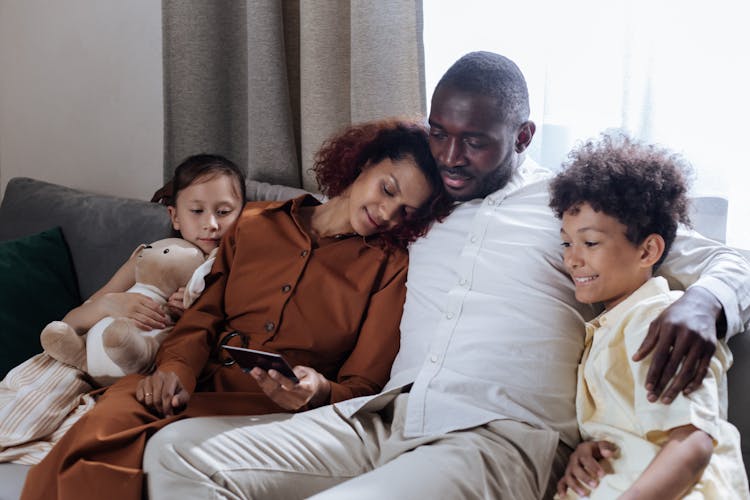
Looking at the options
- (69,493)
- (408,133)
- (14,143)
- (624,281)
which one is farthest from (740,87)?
(14,143)

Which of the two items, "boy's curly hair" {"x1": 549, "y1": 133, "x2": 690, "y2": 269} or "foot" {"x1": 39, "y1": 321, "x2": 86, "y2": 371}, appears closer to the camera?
"boy's curly hair" {"x1": 549, "y1": 133, "x2": 690, "y2": 269}

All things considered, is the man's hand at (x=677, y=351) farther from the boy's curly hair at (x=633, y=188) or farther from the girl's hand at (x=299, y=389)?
the girl's hand at (x=299, y=389)

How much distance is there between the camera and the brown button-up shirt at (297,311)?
183 cm

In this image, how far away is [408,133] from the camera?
193cm

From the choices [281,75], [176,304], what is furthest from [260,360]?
[281,75]

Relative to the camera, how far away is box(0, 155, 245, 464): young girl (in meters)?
1.79

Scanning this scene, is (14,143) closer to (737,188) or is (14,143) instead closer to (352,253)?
(352,253)

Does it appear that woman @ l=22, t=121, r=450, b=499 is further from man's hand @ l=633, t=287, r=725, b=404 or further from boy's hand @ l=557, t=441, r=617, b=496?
man's hand @ l=633, t=287, r=725, b=404

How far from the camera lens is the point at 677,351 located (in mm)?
1363

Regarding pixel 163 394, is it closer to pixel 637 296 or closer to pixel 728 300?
pixel 637 296

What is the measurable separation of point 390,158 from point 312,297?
0.35 metres

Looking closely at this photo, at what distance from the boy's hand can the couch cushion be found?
1.24 metres

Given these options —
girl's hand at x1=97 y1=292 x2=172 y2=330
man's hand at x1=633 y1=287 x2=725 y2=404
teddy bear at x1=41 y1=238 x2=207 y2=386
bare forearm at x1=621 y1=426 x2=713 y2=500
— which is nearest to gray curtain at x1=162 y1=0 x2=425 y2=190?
teddy bear at x1=41 y1=238 x2=207 y2=386

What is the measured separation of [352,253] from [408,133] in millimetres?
300
